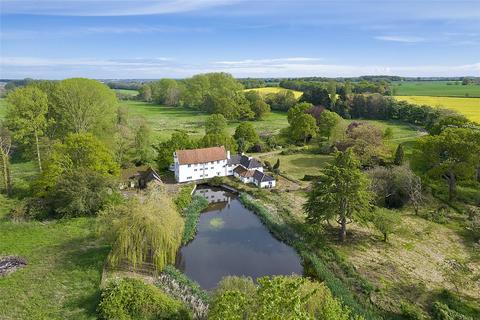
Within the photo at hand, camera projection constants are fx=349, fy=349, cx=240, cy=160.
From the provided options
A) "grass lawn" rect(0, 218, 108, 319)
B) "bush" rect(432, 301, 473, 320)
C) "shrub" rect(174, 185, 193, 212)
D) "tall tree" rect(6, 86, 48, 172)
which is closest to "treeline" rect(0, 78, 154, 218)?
"tall tree" rect(6, 86, 48, 172)

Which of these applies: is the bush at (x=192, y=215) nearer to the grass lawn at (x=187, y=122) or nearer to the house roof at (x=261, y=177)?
the house roof at (x=261, y=177)

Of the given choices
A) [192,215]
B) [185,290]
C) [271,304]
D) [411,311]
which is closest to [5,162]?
[192,215]

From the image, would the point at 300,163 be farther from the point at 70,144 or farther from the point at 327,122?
the point at 70,144

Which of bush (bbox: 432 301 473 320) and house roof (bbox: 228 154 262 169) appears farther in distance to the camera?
house roof (bbox: 228 154 262 169)

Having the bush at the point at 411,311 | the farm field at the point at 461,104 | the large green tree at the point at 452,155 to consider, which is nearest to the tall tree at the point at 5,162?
the bush at the point at 411,311

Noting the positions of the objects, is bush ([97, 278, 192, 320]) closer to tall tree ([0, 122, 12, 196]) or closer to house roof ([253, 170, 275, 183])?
tall tree ([0, 122, 12, 196])

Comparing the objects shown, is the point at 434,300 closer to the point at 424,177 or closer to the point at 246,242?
the point at 246,242
